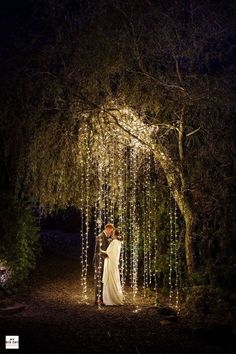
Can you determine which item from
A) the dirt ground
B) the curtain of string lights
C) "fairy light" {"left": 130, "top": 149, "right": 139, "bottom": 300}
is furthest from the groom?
"fairy light" {"left": 130, "top": 149, "right": 139, "bottom": 300}

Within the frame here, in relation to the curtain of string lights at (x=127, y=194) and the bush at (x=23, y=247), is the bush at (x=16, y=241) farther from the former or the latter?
the curtain of string lights at (x=127, y=194)

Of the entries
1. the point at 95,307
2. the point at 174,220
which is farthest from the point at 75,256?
the point at 95,307

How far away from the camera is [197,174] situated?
10.1 m

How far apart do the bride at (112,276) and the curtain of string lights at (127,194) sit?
16 centimetres

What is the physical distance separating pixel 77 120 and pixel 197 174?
93.9 inches

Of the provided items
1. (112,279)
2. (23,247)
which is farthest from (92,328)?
(23,247)

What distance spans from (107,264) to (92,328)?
2429 millimetres

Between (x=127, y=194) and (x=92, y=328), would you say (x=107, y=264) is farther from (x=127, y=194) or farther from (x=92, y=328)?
(x=92, y=328)

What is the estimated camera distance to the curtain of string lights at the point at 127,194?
1059cm

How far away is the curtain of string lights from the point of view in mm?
10594

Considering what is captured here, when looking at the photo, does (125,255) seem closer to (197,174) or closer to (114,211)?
(114,211)

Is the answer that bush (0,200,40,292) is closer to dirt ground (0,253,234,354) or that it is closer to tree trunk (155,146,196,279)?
dirt ground (0,253,234,354)

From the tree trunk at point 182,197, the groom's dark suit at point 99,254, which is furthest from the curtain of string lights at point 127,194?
the tree trunk at point 182,197

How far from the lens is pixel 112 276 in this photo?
10.4m
